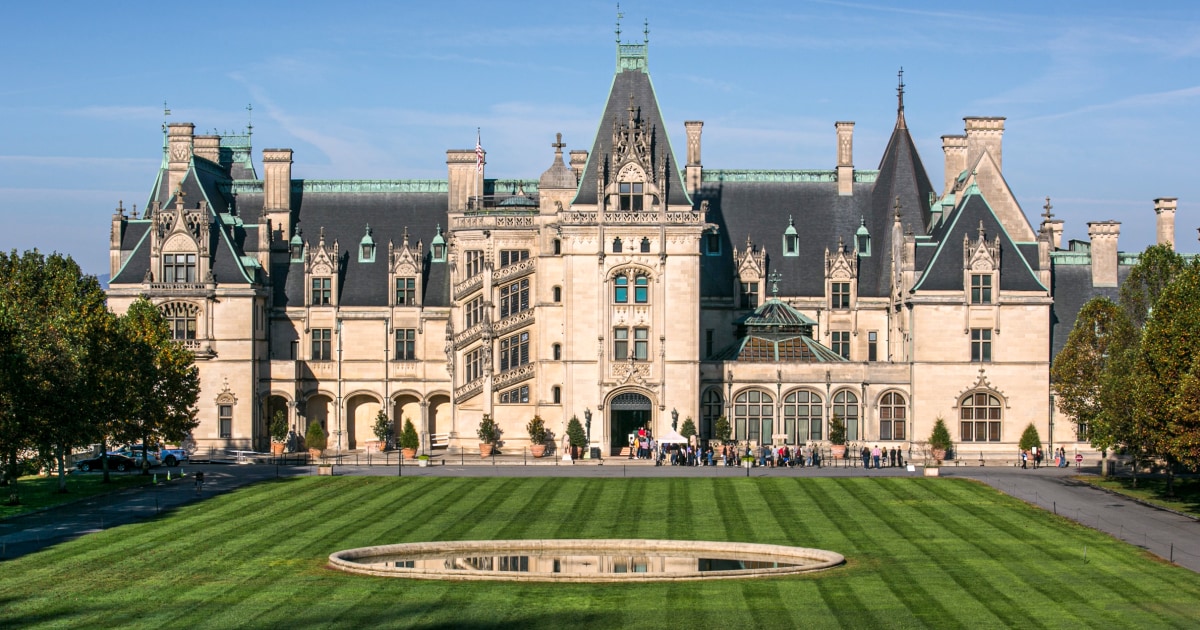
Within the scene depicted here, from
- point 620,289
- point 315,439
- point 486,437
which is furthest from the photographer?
point 315,439

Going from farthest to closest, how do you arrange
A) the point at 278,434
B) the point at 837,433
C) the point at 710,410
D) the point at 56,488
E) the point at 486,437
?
the point at 278,434 < the point at 710,410 < the point at 837,433 < the point at 486,437 < the point at 56,488

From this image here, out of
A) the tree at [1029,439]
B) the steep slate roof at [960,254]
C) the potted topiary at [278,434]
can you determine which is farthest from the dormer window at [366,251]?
the tree at [1029,439]

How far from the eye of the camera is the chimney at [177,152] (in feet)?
343

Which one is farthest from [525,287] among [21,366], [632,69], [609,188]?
[21,366]

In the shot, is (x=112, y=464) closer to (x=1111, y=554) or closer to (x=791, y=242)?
(x=791, y=242)

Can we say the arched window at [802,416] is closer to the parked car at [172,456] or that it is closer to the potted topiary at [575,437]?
the potted topiary at [575,437]

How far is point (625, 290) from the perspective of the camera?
93.4 metres

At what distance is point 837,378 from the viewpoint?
9550 centimetres

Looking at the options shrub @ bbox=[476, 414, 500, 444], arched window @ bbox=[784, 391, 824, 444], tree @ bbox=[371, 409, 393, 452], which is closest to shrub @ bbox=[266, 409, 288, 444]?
tree @ bbox=[371, 409, 393, 452]

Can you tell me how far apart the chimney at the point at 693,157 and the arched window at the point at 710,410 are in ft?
50.5

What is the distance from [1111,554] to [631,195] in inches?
1734

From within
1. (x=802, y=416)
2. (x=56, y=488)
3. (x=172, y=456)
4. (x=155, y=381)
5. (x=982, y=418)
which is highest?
(x=155, y=381)

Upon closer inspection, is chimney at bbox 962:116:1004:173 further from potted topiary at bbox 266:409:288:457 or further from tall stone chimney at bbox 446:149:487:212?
potted topiary at bbox 266:409:288:457

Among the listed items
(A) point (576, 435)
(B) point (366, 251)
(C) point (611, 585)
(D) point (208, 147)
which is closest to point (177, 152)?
(D) point (208, 147)
